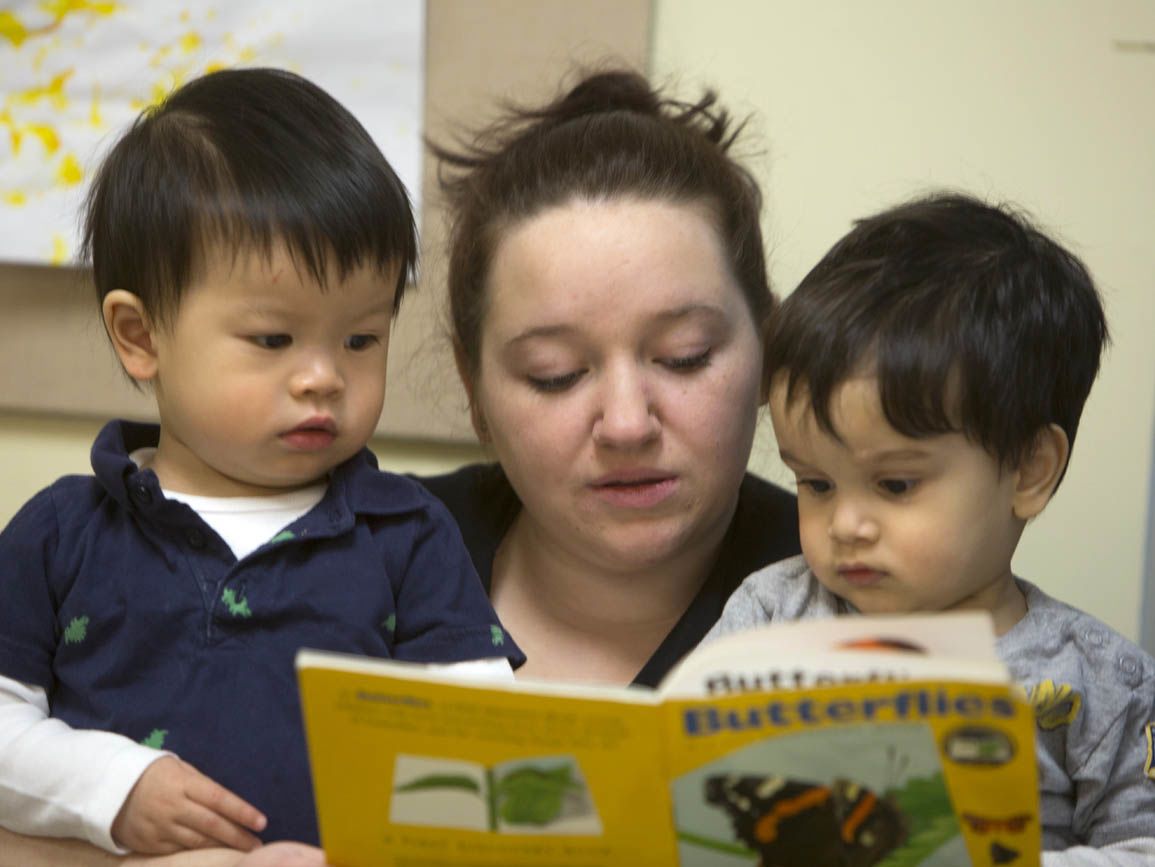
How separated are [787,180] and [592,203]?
0.73 m

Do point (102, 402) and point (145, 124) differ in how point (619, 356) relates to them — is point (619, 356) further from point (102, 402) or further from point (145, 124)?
point (102, 402)

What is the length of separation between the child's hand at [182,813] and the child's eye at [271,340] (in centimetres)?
37

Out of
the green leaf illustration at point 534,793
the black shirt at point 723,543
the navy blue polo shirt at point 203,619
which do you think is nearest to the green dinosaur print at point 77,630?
the navy blue polo shirt at point 203,619

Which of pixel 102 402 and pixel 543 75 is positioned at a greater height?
pixel 543 75

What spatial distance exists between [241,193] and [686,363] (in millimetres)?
525

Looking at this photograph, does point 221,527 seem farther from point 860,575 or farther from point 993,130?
point 993,130

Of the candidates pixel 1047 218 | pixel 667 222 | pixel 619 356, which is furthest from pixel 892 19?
pixel 619 356

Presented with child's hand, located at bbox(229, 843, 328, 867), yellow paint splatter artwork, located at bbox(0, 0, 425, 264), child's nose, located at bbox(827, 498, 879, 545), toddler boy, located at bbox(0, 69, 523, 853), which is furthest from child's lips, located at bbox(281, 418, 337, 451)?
yellow paint splatter artwork, located at bbox(0, 0, 425, 264)

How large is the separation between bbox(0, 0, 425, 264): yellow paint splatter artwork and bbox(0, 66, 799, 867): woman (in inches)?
18.2

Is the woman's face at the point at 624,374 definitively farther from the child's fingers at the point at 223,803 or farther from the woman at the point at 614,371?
the child's fingers at the point at 223,803

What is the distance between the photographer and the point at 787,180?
2.12 metres

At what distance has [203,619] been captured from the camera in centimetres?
115

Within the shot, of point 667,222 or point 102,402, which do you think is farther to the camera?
point 102,402

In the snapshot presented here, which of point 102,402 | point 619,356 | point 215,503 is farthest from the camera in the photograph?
point 102,402
